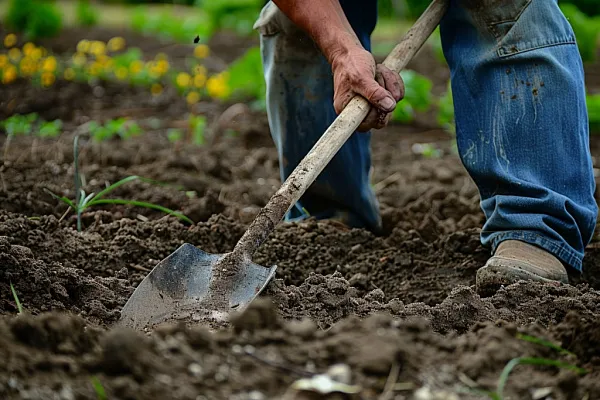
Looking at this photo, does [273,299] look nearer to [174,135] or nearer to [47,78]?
[174,135]

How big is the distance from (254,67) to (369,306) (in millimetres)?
3647

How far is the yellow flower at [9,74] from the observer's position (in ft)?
17.6

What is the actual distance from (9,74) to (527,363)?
474 cm

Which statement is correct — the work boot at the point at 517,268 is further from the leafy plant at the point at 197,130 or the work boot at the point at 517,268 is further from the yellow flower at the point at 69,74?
the yellow flower at the point at 69,74

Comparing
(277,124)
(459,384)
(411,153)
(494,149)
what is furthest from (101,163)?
(459,384)

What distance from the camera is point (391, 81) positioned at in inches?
90.7

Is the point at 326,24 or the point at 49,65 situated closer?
the point at 326,24

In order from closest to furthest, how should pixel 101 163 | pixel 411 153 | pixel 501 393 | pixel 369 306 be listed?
pixel 501 393 < pixel 369 306 < pixel 101 163 < pixel 411 153

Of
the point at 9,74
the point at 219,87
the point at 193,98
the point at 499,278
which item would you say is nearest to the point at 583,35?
the point at 219,87

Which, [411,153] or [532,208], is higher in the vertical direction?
[532,208]

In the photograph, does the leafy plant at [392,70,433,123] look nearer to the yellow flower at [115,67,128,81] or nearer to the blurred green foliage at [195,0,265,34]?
the yellow flower at [115,67,128,81]

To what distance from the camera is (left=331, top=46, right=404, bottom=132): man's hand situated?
7.20 ft

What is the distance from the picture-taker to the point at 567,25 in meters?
2.37

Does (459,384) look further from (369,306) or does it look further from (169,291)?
(169,291)
